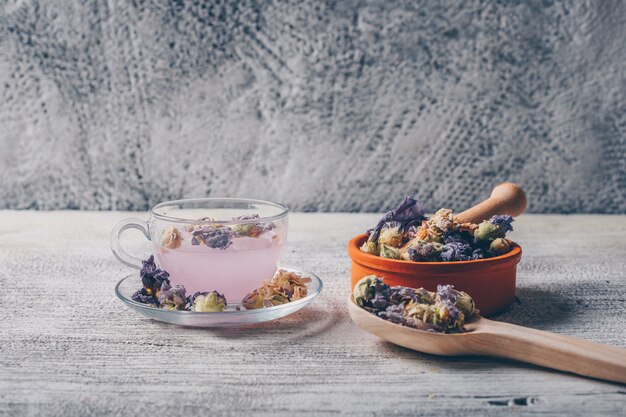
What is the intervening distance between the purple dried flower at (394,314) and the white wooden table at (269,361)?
4cm

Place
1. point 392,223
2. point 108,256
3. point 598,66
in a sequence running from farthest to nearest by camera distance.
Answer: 1. point 598,66
2. point 108,256
3. point 392,223

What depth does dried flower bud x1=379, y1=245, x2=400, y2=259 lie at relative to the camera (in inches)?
30.1

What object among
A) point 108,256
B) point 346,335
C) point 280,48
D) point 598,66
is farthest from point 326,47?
point 346,335

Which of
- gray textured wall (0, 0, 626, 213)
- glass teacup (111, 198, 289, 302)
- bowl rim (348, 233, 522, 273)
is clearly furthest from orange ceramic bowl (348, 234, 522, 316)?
gray textured wall (0, 0, 626, 213)

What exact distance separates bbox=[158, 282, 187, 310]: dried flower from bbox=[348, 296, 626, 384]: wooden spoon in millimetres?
195

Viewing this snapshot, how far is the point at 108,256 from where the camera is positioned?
3.62 ft

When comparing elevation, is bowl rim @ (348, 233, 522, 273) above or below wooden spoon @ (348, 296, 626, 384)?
above

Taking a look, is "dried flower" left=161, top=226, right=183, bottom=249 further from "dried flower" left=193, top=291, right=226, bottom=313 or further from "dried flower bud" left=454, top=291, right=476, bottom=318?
"dried flower bud" left=454, top=291, right=476, bottom=318

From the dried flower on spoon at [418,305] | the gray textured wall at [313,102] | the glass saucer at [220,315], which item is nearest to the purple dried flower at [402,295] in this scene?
the dried flower on spoon at [418,305]

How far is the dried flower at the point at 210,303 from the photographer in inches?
27.7

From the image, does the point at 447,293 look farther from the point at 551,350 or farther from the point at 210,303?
the point at 210,303

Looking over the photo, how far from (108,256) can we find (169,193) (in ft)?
1.79

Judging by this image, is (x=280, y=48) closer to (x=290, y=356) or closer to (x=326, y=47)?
(x=326, y=47)

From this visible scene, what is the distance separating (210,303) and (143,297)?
0.10m
